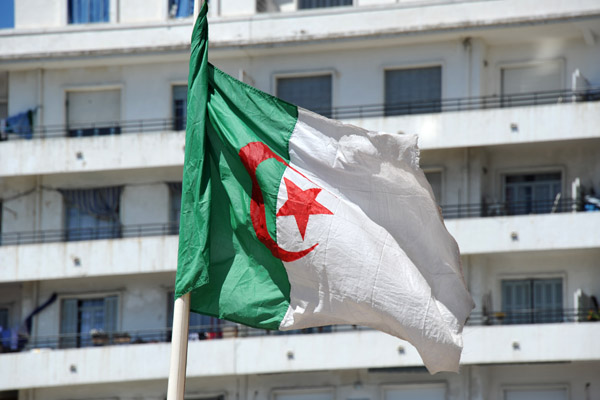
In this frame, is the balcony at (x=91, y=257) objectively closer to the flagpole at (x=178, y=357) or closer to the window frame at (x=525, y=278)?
the window frame at (x=525, y=278)

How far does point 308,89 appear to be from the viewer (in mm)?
34844

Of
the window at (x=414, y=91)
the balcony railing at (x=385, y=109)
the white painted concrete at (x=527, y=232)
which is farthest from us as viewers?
the window at (x=414, y=91)

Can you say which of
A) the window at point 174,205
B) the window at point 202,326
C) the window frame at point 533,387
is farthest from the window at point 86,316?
the window frame at point 533,387

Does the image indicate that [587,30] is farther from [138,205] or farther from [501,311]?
[138,205]

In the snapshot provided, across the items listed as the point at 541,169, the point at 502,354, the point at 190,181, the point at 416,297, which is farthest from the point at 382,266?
the point at 541,169

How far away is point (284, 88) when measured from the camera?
34906 mm

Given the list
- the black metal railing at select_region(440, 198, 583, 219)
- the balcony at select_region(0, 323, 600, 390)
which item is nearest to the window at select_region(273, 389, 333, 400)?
the balcony at select_region(0, 323, 600, 390)

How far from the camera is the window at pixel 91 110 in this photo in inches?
1412

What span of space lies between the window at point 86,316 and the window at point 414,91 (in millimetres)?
8418

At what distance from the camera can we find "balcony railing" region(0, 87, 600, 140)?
1316 inches

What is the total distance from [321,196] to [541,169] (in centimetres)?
2060

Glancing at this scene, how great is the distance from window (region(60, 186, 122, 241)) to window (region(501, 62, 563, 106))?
9.89 meters

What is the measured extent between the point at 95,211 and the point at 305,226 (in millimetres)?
22318

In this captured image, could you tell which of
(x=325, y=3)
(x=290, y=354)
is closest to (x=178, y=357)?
(x=290, y=354)
